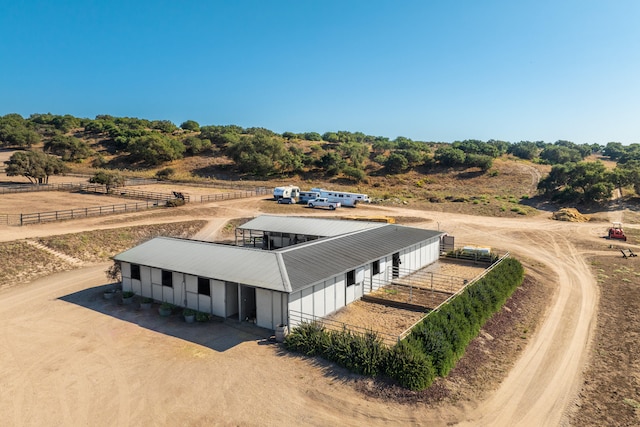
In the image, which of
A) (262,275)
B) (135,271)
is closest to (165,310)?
(135,271)

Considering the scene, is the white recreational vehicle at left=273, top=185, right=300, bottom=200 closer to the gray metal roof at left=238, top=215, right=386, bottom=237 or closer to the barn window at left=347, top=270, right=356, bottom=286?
the gray metal roof at left=238, top=215, right=386, bottom=237

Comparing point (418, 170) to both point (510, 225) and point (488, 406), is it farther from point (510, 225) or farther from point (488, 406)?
point (488, 406)

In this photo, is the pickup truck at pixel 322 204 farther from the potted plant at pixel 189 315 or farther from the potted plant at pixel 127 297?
the potted plant at pixel 189 315

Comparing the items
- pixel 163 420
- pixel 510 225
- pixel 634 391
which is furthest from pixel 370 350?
pixel 510 225

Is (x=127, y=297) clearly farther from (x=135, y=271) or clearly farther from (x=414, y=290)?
(x=414, y=290)

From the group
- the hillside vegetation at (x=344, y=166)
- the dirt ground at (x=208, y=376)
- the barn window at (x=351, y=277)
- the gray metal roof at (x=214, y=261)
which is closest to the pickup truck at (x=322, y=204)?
the hillside vegetation at (x=344, y=166)
